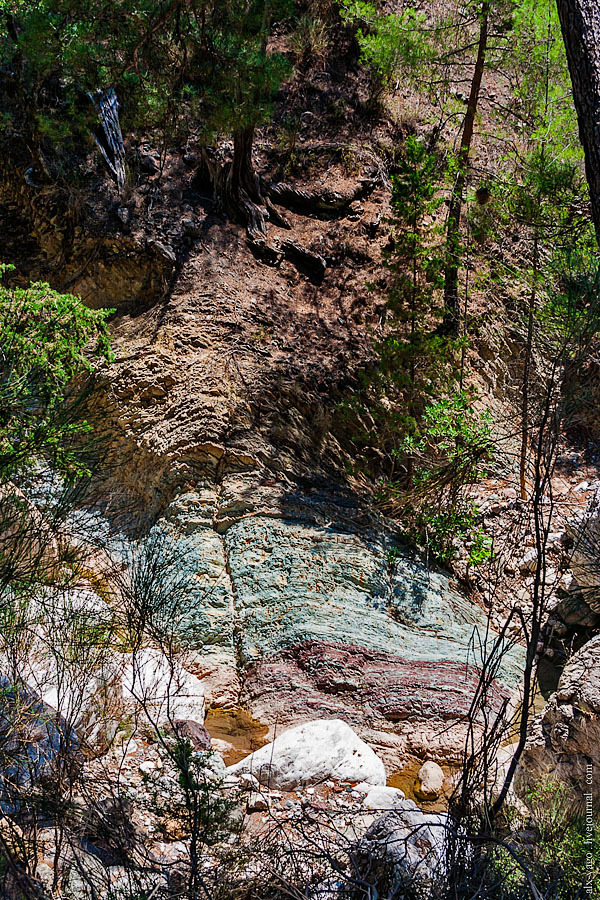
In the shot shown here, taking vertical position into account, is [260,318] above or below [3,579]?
above

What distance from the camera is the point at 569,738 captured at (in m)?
4.46

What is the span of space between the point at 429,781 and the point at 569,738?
1241 mm

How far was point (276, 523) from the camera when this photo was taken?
23.1 feet

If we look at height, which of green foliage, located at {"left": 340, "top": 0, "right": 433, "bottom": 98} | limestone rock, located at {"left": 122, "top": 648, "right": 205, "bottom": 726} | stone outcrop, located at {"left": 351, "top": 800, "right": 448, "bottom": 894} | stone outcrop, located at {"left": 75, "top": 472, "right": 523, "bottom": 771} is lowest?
stone outcrop, located at {"left": 351, "top": 800, "right": 448, "bottom": 894}

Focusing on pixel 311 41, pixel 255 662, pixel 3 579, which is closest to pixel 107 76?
pixel 3 579

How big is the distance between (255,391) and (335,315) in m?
1.99

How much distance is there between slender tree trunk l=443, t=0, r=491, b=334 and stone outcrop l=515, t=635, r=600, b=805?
4956mm

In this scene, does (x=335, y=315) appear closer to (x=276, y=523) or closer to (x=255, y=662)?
(x=276, y=523)

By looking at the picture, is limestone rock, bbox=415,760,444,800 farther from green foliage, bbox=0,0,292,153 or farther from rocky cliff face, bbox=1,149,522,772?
green foliage, bbox=0,0,292,153

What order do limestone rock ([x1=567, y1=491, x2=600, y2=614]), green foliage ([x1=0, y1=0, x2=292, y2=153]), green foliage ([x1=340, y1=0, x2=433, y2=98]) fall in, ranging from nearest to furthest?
limestone rock ([x1=567, y1=491, x2=600, y2=614]) < green foliage ([x1=0, y1=0, x2=292, y2=153]) < green foliage ([x1=340, y1=0, x2=433, y2=98])

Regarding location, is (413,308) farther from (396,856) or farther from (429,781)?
(396,856)

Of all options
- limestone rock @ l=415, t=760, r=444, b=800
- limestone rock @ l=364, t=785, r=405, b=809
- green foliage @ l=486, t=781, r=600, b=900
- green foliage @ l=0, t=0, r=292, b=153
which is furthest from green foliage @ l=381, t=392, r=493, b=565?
green foliage @ l=486, t=781, r=600, b=900

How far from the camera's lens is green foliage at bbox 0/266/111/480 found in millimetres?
4102

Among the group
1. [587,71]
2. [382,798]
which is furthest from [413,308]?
[382,798]
